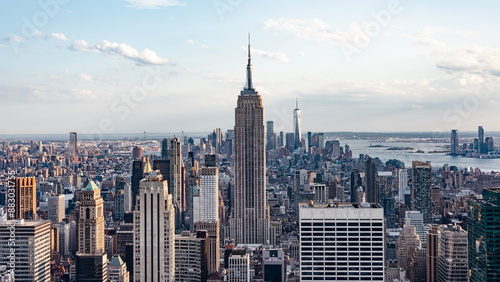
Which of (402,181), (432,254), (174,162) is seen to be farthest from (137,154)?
→ (432,254)

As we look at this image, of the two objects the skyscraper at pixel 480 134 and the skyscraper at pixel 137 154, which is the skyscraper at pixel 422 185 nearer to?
the skyscraper at pixel 480 134

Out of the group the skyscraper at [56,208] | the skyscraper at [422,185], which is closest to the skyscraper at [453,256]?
the skyscraper at [422,185]

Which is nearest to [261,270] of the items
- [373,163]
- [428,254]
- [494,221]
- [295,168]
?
[428,254]

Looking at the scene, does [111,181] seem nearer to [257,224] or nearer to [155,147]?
[155,147]

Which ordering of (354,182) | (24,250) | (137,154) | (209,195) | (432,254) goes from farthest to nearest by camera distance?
(354,182) < (137,154) < (209,195) < (432,254) < (24,250)

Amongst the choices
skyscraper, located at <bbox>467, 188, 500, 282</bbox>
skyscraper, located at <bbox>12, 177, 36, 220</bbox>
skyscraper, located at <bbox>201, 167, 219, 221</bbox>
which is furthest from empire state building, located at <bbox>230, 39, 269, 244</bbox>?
skyscraper, located at <bbox>467, 188, 500, 282</bbox>

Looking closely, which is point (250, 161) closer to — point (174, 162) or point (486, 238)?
point (174, 162)
